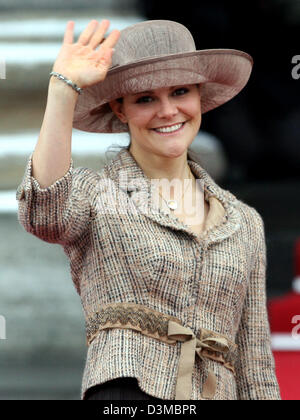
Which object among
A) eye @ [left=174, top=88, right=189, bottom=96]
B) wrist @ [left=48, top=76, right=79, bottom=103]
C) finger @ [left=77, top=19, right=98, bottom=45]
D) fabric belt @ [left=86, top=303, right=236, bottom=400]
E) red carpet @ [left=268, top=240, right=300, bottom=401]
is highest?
finger @ [left=77, top=19, right=98, bottom=45]

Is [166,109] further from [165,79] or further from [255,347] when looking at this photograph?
[255,347]

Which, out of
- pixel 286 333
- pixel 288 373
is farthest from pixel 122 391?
pixel 286 333

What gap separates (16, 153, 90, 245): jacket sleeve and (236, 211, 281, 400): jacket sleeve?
53 centimetres

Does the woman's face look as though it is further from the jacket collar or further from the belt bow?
the belt bow

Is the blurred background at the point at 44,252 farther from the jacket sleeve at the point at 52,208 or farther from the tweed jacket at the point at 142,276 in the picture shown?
the jacket sleeve at the point at 52,208

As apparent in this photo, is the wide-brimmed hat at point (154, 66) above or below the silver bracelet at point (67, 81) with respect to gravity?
above

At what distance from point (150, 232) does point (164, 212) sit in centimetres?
9

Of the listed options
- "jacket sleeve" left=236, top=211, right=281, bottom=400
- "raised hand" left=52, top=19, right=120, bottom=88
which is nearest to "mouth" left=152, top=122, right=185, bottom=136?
"raised hand" left=52, top=19, right=120, bottom=88

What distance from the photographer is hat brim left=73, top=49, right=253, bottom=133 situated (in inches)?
109

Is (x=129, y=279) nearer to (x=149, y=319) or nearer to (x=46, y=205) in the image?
(x=149, y=319)

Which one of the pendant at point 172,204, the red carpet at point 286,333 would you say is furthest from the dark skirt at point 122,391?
the red carpet at point 286,333

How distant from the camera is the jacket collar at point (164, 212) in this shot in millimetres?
2777

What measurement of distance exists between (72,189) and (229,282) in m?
0.47

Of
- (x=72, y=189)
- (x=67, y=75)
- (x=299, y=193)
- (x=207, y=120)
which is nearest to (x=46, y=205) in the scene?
(x=72, y=189)
